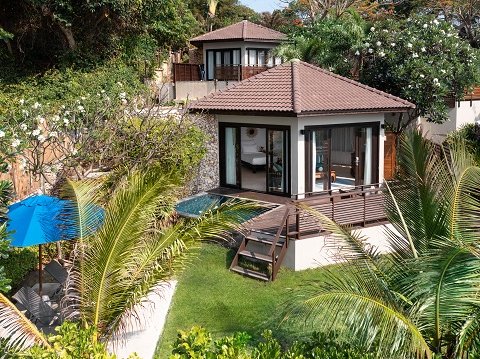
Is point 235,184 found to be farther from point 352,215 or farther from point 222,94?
point 352,215

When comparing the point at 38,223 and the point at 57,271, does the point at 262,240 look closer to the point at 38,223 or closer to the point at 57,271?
the point at 57,271

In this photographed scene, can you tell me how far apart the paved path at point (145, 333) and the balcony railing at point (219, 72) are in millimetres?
25333

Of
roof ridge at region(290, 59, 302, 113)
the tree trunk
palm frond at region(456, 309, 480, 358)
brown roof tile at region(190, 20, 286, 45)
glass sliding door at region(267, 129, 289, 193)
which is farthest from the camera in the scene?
brown roof tile at region(190, 20, 286, 45)

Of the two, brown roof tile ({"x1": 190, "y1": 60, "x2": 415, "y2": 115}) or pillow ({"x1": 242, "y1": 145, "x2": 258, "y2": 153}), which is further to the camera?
pillow ({"x1": 242, "y1": 145, "x2": 258, "y2": 153})

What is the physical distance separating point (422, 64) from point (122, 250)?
663 inches

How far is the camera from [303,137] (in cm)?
1639

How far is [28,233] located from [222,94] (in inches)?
447

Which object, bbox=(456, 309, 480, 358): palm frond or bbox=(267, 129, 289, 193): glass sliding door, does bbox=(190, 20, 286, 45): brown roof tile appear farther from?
bbox=(456, 309, 480, 358): palm frond

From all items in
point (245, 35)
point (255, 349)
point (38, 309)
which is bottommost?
point (38, 309)

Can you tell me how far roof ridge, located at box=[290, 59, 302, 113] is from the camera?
1564 centimetres

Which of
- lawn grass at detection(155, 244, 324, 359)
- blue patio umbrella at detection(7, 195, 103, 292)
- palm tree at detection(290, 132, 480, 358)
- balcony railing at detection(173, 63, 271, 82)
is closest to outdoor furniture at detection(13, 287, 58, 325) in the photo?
blue patio umbrella at detection(7, 195, 103, 292)

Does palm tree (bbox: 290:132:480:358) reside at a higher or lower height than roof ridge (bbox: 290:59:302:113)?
lower

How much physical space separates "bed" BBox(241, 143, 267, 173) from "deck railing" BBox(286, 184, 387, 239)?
13.5 ft

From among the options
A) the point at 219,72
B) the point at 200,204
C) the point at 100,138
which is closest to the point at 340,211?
the point at 200,204
